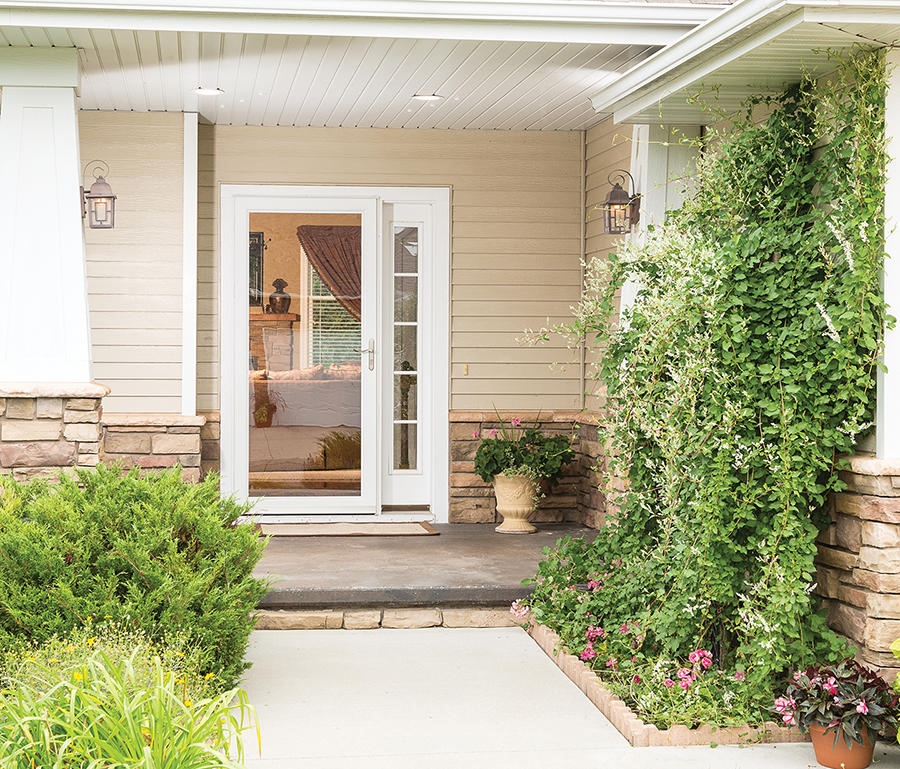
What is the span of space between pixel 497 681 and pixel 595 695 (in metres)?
0.47

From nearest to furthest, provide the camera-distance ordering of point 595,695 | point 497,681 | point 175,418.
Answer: point 595,695 < point 497,681 < point 175,418

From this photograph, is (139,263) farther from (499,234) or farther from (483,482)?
(483,482)

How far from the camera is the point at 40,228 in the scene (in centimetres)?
514

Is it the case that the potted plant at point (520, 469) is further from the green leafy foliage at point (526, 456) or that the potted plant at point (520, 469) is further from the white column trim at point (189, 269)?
the white column trim at point (189, 269)

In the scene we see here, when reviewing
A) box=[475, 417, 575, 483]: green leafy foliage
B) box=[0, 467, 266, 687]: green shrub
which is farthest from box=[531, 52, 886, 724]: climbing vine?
box=[475, 417, 575, 483]: green leafy foliage

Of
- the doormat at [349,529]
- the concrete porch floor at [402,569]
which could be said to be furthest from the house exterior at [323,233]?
the concrete porch floor at [402,569]

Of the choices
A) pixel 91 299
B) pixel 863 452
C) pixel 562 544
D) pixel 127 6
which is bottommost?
pixel 562 544

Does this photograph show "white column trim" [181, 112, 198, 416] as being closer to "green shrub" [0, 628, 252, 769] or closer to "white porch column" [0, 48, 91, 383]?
"white porch column" [0, 48, 91, 383]

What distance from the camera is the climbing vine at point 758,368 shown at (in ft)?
12.7

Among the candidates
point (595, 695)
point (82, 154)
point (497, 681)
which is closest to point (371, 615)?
point (497, 681)

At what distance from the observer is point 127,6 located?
484cm

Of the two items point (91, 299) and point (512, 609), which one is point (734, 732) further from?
point (91, 299)

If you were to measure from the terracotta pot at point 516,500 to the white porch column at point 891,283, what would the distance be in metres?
3.55

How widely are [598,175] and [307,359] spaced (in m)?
2.32
